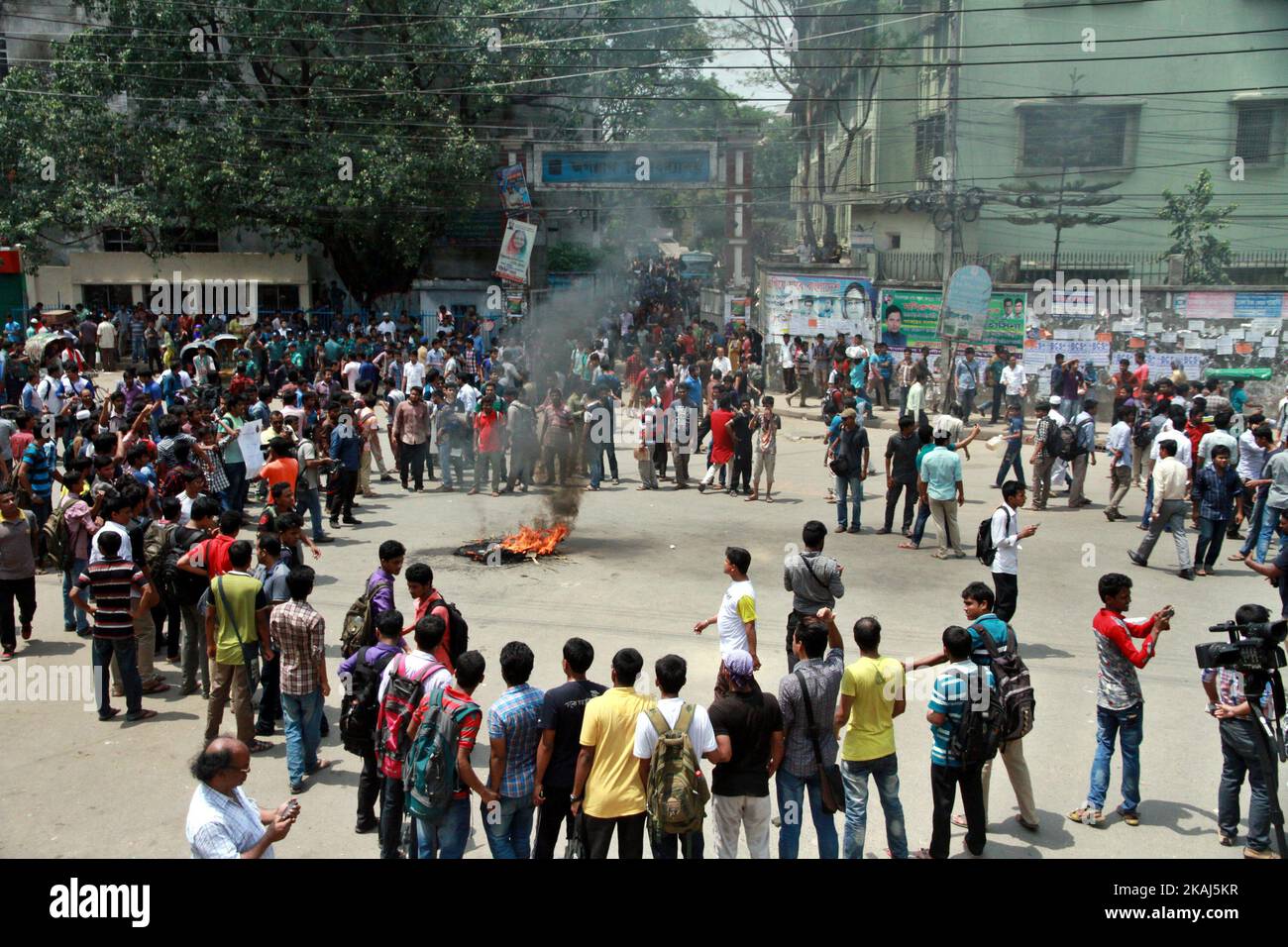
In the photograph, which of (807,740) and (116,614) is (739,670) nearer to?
(807,740)

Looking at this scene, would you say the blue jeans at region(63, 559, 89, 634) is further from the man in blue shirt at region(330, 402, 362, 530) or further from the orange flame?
the orange flame

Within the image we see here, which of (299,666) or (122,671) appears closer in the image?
(299,666)

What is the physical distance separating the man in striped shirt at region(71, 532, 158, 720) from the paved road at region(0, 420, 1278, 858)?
23cm

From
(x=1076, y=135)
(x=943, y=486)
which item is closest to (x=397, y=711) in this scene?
(x=943, y=486)

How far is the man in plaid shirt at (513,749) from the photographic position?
546 cm

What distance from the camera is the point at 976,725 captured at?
590cm

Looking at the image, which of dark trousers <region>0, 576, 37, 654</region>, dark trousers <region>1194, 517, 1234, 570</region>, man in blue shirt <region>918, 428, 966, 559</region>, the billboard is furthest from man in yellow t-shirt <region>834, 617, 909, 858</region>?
the billboard

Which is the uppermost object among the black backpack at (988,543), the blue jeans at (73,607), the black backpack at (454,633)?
the black backpack at (988,543)

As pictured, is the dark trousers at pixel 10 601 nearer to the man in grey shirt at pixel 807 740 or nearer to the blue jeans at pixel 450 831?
the blue jeans at pixel 450 831

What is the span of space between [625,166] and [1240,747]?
858 inches

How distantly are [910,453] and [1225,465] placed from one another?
335 centimetres

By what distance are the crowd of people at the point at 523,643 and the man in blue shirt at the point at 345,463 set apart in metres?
0.03

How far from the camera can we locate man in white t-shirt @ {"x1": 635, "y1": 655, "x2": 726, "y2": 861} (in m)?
5.30

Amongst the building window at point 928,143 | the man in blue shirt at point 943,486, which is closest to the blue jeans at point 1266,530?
the man in blue shirt at point 943,486
